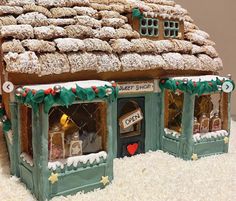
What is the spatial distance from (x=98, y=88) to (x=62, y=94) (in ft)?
2.17

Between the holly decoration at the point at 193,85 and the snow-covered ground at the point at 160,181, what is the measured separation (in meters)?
1.54

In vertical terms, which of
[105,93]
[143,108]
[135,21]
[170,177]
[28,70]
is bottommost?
[170,177]

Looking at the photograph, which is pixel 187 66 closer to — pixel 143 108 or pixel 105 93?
pixel 143 108

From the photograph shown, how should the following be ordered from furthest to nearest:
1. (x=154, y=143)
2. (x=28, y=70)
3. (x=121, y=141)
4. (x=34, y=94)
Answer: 1. (x=154, y=143)
2. (x=121, y=141)
3. (x=28, y=70)
4. (x=34, y=94)

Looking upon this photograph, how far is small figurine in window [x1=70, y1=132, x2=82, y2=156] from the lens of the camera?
5.44m

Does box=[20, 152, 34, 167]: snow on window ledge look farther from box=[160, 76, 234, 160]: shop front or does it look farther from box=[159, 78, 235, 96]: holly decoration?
box=[159, 78, 235, 96]: holly decoration

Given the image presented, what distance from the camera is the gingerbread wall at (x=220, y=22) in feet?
40.1

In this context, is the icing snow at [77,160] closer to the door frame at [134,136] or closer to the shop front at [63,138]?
the shop front at [63,138]

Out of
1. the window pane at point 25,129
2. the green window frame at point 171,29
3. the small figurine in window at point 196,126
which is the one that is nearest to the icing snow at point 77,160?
the window pane at point 25,129

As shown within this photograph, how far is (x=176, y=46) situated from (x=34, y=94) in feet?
12.2

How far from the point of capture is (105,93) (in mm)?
5332

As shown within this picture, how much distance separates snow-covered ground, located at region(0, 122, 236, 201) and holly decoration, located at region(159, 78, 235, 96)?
1537 millimetres

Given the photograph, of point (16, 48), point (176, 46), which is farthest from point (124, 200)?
point (176, 46)

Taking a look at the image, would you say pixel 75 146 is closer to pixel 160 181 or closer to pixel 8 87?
pixel 8 87
